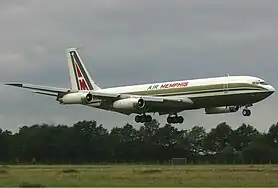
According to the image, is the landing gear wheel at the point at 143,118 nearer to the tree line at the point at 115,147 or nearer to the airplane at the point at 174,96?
the airplane at the point at 174,96

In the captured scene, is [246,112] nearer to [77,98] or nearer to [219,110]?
[219,110]

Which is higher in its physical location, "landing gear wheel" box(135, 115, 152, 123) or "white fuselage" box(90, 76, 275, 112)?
"white fuselage" box(90, 76, 275, 112)

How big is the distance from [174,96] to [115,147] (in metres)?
34.1

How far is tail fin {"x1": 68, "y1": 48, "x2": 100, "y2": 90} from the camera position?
365 ft

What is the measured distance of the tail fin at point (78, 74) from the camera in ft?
365

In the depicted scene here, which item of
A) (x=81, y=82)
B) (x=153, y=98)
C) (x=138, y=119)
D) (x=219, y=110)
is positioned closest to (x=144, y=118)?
(x=138, y=119)

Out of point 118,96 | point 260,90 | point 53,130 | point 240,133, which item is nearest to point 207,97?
point 260,90

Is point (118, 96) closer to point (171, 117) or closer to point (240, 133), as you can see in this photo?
point (171, 117)

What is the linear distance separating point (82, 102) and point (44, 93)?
6.47m

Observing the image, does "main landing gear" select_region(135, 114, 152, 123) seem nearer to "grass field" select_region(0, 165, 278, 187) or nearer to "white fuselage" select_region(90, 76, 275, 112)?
"white fuselage" select_region(90, 76, 275, 112)

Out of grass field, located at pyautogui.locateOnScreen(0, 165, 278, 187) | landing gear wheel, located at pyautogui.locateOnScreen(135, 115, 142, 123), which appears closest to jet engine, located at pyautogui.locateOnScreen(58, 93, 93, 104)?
landing gear wheel, located at pyautogui.locateOnScreen(135, 115, 142, 123)

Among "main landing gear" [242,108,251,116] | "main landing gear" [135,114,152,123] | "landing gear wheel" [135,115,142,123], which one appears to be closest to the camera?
"main landing gear" [242,108,251,116]

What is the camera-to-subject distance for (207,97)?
92000 mm

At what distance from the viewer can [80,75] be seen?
112 m
